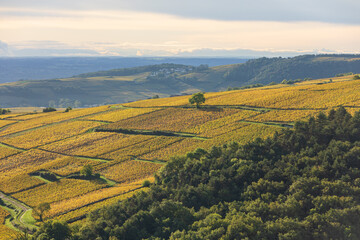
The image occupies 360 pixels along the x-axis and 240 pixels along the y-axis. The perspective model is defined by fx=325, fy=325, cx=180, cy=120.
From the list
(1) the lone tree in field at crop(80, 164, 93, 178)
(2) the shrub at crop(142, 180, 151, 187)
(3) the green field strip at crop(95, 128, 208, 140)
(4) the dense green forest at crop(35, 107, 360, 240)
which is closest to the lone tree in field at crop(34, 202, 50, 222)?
(4) the dense green forest at crop(35, 107, 360, 240)

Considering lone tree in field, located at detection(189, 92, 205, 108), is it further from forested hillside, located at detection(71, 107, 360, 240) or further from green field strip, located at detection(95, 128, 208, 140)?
forested hillside, located at detection(71, 107, 360, 240)

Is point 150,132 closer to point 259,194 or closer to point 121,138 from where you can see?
point 121,138

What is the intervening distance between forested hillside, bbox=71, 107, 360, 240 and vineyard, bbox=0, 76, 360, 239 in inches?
559

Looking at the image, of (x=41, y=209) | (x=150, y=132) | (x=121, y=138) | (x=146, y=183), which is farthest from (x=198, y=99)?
(x=41, y=209)

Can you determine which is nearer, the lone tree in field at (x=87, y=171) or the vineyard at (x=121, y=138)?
the vineyard at (x=121, y=138)

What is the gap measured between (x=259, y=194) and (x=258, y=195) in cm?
36

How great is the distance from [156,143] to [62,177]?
31.9 metres

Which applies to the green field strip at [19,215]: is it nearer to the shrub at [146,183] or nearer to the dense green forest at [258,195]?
the dense green forest at [258,195]

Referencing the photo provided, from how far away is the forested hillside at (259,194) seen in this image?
159 feet

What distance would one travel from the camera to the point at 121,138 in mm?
119188

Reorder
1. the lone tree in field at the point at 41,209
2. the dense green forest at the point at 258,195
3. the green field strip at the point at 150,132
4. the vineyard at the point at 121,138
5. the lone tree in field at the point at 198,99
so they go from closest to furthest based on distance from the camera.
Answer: the dense green forest at the point at 258,195 → the lone tree in field at the point at 41,209 → the vineyard at the point at 121,138 → the green field strip at the point at 150,132 → the lone tree in field at the point at 198,99

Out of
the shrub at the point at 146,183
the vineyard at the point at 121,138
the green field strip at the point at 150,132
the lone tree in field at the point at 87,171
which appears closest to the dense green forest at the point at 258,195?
the shrub at the point at 146,183

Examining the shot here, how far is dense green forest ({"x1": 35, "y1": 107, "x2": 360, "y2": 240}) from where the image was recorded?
48.4 m

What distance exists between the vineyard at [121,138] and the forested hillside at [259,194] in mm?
14187
